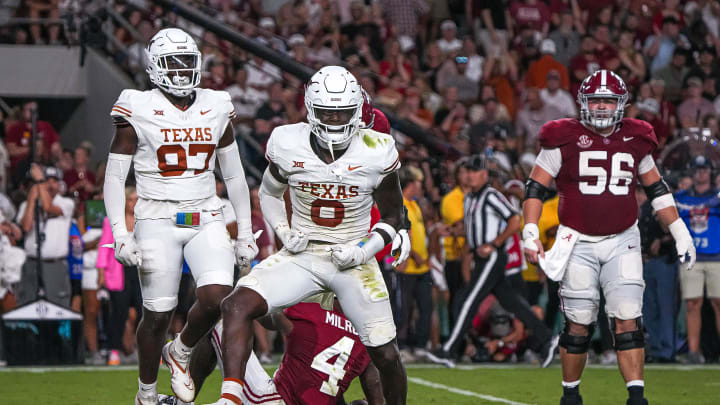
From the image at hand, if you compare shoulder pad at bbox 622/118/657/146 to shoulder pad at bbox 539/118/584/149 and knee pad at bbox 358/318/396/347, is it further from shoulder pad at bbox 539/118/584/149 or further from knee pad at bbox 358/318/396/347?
knee pad at bbox 358/318/396/347

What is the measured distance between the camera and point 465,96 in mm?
14680

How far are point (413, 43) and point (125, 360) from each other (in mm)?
6514

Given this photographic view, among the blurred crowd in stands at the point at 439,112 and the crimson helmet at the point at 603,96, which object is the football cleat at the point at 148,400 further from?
the blurred crowd in stands at the point at 439,112

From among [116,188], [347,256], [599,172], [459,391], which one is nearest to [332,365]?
[347,256]

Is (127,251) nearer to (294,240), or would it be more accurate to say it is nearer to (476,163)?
(294,240)

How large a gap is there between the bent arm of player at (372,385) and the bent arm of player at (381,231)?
560 mm

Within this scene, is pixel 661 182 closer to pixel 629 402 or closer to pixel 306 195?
pixel 629 402

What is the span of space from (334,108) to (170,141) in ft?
3.55

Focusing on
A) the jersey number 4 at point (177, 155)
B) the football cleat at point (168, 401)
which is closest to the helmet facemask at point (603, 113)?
the jersey number 4 at point (177, 155)

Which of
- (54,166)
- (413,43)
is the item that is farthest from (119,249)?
(413,43)

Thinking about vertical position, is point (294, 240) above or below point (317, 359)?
above

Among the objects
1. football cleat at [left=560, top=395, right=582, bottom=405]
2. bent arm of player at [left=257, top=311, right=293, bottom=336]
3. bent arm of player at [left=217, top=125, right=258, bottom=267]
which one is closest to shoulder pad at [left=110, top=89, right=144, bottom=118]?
bent arm of player at [left=217, top=125, right=258, bottom=267]

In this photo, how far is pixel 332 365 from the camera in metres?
6.02

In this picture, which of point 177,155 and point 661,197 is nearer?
point 177,155
